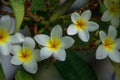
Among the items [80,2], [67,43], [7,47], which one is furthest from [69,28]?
[80,2]

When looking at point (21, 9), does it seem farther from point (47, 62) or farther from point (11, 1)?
point (47, 62)

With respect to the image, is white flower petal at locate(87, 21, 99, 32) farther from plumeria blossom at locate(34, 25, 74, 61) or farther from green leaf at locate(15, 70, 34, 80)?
green leaf at locate(15, 70, 34, 80)

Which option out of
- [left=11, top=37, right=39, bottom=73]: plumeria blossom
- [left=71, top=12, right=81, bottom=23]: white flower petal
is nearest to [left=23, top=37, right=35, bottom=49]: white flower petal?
[left=11, top=37, right=39, bottom=73]: plumeria blossom

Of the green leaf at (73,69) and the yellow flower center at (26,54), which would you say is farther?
the green leaf at (73,69)

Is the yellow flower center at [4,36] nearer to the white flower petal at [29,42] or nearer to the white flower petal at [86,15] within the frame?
the white flower petal at [29,42]

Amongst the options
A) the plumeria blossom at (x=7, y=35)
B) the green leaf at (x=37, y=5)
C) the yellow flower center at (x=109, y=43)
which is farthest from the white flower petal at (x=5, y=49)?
the yellow flower center at (x=109, y=43)
